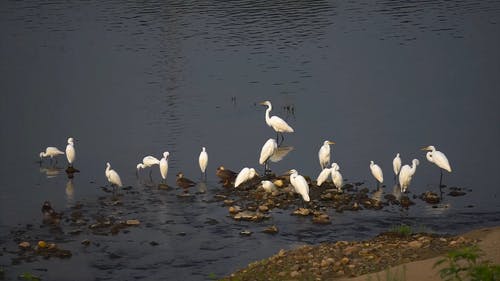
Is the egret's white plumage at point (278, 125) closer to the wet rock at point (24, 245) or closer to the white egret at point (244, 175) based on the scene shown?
the white egret at point (244, 175)

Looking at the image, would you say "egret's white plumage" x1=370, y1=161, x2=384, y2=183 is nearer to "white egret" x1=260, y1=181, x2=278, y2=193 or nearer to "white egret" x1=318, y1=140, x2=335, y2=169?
"white egret" x1=318, y1=140, x2=335, y2=169

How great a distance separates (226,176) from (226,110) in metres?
8.19

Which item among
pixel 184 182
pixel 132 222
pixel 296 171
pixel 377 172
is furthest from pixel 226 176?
pixel 377 172

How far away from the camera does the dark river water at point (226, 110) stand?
1597 centimetres

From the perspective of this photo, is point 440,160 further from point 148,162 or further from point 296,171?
point 148,162

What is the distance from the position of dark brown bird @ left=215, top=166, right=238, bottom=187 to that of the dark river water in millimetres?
246

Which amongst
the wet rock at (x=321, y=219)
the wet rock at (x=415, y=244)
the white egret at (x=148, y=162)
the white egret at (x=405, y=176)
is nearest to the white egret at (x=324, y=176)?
the white egret at (x=405, y=176)

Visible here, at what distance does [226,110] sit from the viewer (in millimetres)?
27125

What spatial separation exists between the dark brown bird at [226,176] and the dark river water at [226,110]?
25 centimetres

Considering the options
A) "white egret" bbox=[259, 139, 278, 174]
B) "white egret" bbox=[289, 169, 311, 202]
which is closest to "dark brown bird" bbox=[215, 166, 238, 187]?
"white egret" bbox=[259, 139, 278, 174]

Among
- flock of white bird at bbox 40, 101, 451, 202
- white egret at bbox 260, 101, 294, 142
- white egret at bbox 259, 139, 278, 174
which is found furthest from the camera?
white egret at bbox 260, 101, 294, 142

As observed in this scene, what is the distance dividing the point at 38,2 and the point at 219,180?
39.9m

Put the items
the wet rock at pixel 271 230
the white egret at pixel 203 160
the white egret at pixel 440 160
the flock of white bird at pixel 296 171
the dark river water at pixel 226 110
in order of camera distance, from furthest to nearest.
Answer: the white egret at pixel 203 160, the white egret at pixel 440 160, the flock of white bird at pixel 296 171, the dark river water at pixel 226 110, the wet rock at pixel 271 230

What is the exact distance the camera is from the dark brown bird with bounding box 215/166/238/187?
62.4 feet
